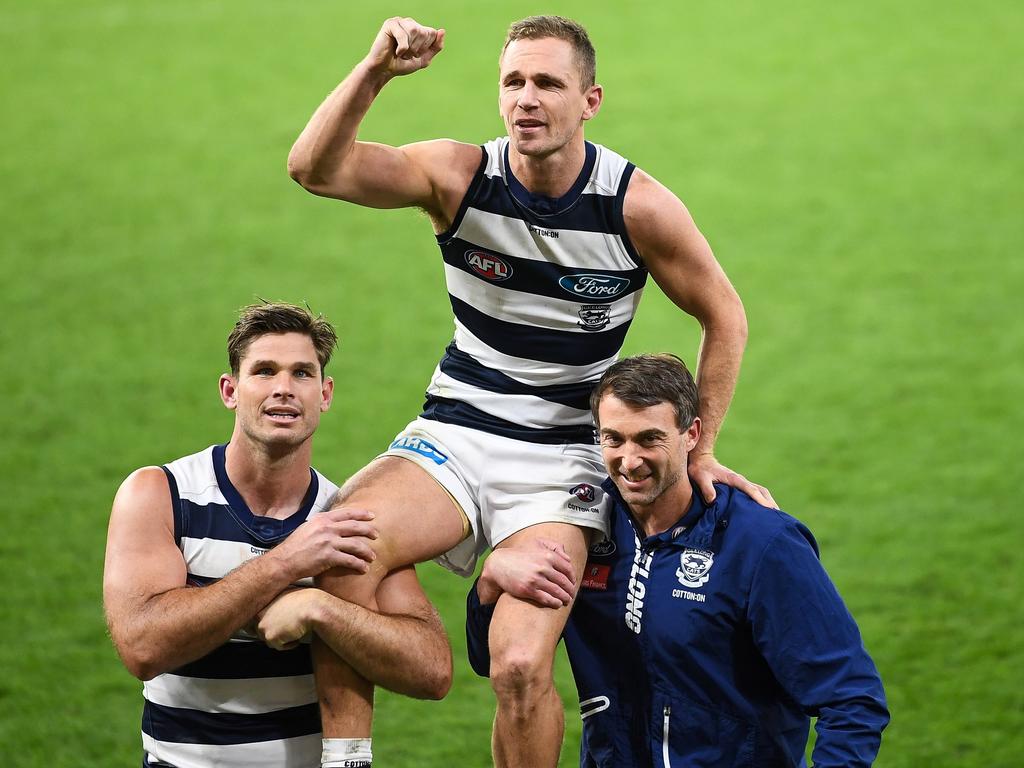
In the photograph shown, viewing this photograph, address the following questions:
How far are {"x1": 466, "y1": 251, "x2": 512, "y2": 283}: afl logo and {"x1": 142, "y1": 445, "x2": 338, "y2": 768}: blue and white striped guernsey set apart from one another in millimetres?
888

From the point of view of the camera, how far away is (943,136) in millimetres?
11930

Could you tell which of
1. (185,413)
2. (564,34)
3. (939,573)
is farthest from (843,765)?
(185,413)

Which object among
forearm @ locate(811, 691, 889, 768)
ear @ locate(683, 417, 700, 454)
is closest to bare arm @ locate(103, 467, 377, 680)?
ear @ locate(683, 417, 700, 454)

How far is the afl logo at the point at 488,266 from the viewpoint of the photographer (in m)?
4.03

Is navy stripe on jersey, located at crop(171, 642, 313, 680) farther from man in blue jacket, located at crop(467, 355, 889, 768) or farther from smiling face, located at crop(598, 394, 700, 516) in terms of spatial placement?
smiling face, located at crop(598, 394, 700, 516)

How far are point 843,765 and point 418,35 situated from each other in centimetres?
206

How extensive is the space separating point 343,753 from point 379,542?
531mm

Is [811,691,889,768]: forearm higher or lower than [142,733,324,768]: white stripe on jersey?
higher

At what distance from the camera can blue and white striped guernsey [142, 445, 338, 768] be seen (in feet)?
12.4

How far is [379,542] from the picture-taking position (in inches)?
147

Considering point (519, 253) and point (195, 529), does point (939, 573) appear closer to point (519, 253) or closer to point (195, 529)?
point (519, 253)

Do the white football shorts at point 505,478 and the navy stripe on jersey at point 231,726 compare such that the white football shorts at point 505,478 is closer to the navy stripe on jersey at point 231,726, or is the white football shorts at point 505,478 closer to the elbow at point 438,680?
the elbow at point 438,680

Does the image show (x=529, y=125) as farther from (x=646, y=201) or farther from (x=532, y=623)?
(x=532, y=623)

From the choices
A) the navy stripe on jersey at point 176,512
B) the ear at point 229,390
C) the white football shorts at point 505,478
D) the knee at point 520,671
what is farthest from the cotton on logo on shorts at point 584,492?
the navy stripe on jersey at point 176,512
